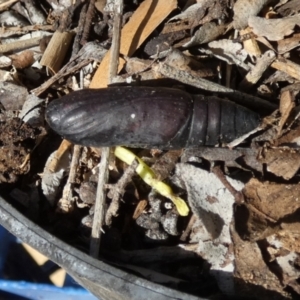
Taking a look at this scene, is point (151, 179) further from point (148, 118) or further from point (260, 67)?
point (260, 67)

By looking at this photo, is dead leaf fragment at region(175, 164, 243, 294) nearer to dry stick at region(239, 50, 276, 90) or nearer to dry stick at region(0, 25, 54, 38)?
dry stick at region(239, 50, 276, 90)

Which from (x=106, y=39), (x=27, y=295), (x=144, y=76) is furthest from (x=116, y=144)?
(x=27, y=295)

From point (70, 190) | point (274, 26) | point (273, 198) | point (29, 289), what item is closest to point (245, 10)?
point (274, 26)

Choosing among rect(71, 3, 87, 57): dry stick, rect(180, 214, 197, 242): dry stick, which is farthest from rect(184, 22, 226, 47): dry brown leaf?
rect(180, 214, 197, 242): dry stick

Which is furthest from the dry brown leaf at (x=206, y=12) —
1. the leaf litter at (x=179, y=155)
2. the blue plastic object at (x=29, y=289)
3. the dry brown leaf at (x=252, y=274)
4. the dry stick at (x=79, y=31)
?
the blue plastic object at (x=29, y=289)

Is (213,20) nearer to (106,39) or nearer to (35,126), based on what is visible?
(106,39)

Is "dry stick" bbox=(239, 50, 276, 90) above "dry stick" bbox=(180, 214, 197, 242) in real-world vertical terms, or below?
above
